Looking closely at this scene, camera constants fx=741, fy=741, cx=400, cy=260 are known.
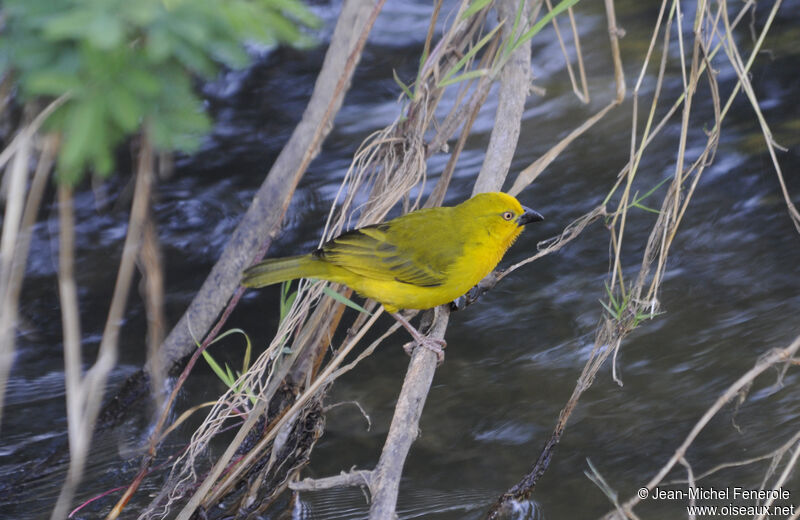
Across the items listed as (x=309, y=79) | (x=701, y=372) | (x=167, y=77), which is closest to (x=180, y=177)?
(x=309, y=79)

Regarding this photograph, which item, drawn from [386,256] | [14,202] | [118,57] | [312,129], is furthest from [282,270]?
[118,57]

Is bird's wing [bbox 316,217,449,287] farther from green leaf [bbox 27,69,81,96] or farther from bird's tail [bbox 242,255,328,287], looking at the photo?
green leaf [bbox 27,69,81,96]

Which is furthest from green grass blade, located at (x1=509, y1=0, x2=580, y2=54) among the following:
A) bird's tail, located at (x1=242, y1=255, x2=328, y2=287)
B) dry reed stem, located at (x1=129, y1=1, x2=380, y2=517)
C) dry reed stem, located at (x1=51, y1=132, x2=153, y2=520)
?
dry reed stem, located at (x1=51, y1=132, x2=153, y2=520)

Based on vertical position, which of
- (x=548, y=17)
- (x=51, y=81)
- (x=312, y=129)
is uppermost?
(x=51, y=81)

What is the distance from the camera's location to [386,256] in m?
3.67

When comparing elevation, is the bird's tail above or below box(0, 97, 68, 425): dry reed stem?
below

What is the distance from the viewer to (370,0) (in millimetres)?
3988

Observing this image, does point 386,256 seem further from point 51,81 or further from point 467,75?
point 51,81

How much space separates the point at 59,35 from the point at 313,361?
7.43 feet

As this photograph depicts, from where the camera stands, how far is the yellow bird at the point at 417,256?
11.4ft

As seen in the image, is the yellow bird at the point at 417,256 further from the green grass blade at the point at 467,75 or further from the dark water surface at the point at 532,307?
the dark water surface at the point at 532,307

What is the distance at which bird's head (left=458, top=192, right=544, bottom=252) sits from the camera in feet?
11.6

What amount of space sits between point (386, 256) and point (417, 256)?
0.15 metres

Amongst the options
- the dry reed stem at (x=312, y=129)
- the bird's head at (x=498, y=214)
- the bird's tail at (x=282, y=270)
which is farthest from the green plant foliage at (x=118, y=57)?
the bird's head at (x=498, y=214)
